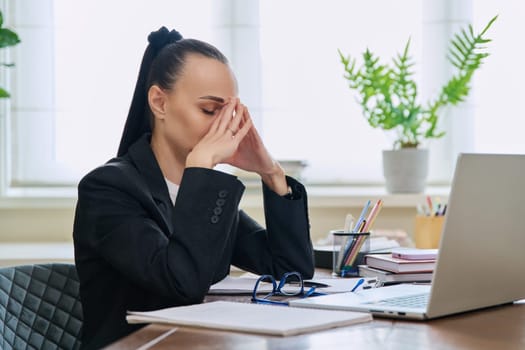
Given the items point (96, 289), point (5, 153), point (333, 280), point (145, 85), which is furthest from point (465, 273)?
point (5, 153)

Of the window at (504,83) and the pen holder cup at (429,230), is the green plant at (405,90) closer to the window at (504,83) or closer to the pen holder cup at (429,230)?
the window at (504,83)

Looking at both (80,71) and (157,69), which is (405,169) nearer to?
(80,71)

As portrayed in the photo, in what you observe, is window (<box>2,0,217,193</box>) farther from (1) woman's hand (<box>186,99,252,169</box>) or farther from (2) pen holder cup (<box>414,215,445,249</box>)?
(1) woman's hand (<box>186,99,252,169</box>)

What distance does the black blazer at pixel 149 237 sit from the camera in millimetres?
1465

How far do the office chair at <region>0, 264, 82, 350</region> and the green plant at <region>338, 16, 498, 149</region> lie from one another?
159cm

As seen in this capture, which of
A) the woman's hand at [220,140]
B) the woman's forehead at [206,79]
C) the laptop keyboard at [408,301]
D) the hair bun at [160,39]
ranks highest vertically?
the hair bun at [160,39]

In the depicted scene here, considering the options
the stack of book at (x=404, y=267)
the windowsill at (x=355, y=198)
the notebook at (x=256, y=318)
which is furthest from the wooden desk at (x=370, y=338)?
the windowsill at (x=355, y=198)

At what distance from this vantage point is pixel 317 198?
308cm

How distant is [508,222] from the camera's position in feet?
4.18

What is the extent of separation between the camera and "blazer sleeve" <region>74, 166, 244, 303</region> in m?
1.45

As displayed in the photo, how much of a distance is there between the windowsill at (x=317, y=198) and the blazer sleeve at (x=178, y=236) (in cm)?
156

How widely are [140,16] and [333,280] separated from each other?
6.14 ft

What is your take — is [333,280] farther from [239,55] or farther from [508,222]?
[239,55]

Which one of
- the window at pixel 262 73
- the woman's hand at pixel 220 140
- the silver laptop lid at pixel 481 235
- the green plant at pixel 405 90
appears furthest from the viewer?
the window at pixel 262 73
